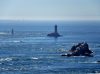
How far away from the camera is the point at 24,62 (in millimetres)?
101188

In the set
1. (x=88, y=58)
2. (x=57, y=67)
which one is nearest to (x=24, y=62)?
(x=57, y=67)

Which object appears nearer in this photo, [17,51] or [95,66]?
[95,66]

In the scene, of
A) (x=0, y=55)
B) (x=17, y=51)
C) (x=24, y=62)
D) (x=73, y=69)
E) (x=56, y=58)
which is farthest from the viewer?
(x=17, y=51)

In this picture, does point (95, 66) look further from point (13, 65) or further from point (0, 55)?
point (0, 55)

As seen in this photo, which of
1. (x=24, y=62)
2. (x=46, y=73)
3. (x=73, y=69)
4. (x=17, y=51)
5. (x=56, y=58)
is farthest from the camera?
(x=17, y=51)

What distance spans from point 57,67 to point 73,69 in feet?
13.2

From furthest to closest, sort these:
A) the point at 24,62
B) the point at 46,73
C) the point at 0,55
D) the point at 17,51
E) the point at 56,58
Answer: the point at 17,51, the point at 0,55, the point at 56,58, the point at 24,62, the point at 46,73

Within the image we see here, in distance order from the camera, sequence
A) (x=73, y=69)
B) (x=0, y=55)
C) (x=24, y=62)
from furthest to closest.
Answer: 1. (x=0, y=55)
2. (x=24, y=62)
3. (x=73, y=69)

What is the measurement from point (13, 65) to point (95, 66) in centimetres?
1623

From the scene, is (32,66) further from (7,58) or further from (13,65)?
(7,58)

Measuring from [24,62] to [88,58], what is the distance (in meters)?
17.1

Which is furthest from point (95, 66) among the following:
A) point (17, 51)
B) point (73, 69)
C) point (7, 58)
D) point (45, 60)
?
point (17, 51)

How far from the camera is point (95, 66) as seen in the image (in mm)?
96500

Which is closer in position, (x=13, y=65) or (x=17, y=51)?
(x=13, y=65)
